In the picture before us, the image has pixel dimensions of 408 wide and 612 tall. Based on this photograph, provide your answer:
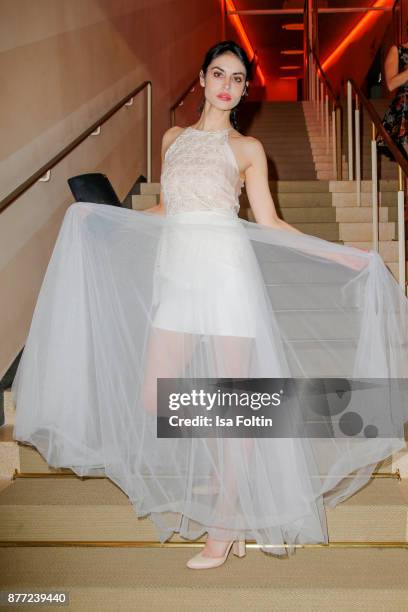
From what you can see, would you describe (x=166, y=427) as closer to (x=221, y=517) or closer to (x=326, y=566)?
(x=221, y=517)

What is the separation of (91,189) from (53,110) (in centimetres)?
60

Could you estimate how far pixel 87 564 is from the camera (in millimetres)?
2375

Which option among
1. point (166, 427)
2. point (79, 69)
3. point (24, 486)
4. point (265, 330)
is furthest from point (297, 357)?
point (79, 69)

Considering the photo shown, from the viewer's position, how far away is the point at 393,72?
4.21 meters

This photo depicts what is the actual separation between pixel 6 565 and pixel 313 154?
593 cm

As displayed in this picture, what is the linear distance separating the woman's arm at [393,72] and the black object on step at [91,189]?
5.81 feet

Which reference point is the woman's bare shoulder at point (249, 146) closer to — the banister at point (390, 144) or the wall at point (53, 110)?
the banister at point (390, 144)

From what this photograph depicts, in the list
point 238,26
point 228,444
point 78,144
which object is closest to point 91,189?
point 78,144

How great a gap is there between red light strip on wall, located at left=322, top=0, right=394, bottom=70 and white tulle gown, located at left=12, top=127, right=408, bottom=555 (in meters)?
10.3

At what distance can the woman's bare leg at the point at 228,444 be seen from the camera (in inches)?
88.9

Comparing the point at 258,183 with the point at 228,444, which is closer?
the point at 228,444

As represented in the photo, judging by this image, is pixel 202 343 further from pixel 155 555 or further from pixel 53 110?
pixel 53 110

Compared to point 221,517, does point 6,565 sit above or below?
below

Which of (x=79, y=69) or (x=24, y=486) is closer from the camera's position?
(x=24, y=486)
